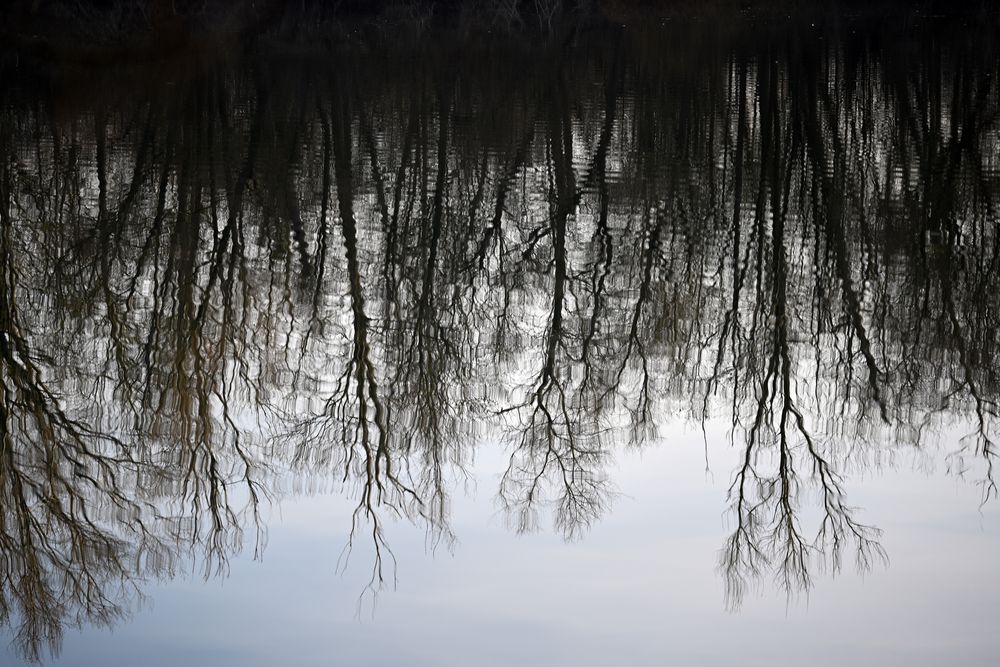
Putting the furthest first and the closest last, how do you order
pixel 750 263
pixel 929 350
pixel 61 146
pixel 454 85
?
1. pixel 454 85
2. pixel 61 146
3. pixel 750 263
4. pixel 929 350

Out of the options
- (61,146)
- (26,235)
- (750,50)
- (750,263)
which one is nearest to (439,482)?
(750,263)

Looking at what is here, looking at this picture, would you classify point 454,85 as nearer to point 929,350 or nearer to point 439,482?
point 929,350

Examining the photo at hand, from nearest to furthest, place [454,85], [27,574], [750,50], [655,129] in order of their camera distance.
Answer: [27,574]
[655,129]
[454,85]
[750,50]

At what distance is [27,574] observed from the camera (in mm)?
5348

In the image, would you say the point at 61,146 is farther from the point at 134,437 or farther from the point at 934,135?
the point at 934,135

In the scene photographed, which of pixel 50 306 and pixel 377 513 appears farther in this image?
pixel 50 306

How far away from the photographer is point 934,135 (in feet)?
45.3

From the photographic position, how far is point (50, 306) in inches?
332

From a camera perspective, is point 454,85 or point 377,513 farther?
point 454,85

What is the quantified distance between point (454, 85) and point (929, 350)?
12.5 meters

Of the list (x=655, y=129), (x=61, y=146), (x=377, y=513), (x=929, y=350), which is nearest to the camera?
(x=377, y=513)

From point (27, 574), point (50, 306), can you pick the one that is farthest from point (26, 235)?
point (27, 574)

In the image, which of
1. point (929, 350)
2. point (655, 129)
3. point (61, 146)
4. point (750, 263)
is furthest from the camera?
point (655, 129)

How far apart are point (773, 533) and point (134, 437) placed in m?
3.27
